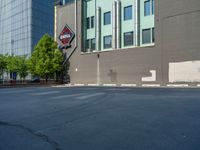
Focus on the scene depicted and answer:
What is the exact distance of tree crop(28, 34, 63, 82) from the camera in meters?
36.2

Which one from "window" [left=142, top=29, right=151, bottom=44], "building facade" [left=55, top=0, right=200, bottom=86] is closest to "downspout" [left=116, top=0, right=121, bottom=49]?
"building facade" [left=55, top=0, right=200, bottom=86]

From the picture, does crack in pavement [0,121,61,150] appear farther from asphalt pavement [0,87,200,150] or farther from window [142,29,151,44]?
window [142,29,151,44]

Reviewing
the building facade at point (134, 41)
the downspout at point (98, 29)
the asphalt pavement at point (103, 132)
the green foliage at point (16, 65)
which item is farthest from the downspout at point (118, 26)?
Result: the asphalt pavement at point (103, 132)

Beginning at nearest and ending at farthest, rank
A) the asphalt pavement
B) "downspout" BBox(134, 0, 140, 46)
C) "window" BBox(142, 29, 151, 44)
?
the asphalt pavement → "window" BBox(142, 29, 151, 44) → "downspout" BBox(134, 0, 140, 46)

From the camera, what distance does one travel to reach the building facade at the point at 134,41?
82.0 ft

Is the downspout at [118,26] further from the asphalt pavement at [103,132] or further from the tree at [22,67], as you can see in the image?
the asphalt pavement at [103,132]

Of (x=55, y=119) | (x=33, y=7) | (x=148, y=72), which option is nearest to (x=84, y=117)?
(x=55, y=119)

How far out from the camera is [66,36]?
38688mm

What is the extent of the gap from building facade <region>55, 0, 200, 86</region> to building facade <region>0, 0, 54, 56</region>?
126 feet

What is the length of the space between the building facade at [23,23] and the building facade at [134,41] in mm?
38340

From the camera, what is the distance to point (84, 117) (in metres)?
7.58

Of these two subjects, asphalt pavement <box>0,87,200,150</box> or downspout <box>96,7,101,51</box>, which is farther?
downspout <box>96,7,101,51</box>

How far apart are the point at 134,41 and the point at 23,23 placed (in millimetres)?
58602

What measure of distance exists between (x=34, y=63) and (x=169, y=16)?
24.0 metres
